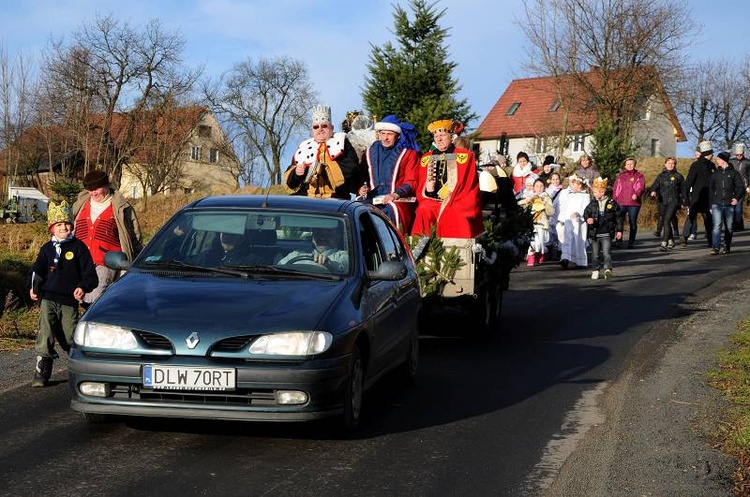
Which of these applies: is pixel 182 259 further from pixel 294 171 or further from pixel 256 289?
pixel 294 171

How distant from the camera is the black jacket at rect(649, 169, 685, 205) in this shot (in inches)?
1009

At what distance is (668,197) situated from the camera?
2569cm

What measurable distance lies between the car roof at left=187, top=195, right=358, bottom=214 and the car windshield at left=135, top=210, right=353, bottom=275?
0.10 meters

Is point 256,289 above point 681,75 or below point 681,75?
below

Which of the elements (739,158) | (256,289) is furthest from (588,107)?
(256,289)

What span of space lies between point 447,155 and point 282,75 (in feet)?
248

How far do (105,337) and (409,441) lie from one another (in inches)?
78.9

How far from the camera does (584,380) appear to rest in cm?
952

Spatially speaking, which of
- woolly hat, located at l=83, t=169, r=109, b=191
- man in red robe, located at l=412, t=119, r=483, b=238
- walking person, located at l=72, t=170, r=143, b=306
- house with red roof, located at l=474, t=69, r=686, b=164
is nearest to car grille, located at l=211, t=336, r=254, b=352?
walking person, located at l=72, t=170, r=143, b=306

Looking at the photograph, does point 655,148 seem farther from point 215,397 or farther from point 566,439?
point 215,397

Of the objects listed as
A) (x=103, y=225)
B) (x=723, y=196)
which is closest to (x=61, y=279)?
(x=103, y=225)

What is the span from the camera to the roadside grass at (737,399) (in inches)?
258

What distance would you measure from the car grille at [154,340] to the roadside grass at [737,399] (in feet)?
10.8

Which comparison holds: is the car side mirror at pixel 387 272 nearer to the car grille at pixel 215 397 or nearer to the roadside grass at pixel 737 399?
the car grille at pixel 215 397
